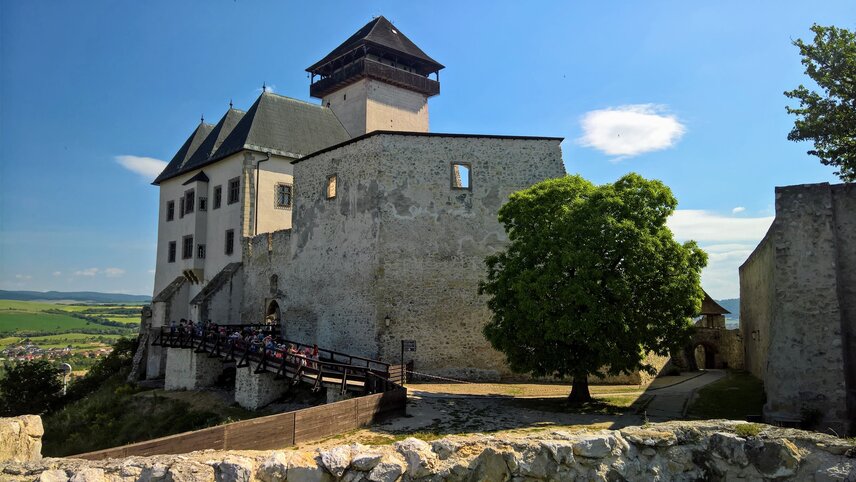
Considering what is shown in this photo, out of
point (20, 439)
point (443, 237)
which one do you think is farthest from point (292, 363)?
point (20, 439)

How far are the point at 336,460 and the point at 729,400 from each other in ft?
48.8

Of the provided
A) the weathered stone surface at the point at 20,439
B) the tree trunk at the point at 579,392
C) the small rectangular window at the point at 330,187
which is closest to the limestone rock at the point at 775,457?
the weathered stone surface at the point at 20,439

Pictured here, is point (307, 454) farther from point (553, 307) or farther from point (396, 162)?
point (396, 162)

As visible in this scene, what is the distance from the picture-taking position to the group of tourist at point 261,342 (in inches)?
809

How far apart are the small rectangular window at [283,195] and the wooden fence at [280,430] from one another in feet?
61.9

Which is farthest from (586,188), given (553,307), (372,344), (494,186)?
(372,344)

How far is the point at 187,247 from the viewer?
35312 millimetres

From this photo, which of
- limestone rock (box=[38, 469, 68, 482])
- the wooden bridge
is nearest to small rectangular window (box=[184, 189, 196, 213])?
the wooden bridge

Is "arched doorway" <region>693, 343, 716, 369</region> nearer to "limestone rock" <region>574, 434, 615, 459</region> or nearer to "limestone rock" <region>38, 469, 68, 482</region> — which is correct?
"limestone rock" <region>574, 434, 615, 459</region>

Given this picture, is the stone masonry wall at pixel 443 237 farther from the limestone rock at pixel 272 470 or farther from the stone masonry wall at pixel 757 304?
the limestone rock at pixel 272 470

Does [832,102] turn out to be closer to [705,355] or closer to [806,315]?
[806,315]

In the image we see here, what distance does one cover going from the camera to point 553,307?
16.7m

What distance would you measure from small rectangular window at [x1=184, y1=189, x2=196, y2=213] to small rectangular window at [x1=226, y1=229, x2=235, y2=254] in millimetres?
→ 4021

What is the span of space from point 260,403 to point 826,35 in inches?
854
